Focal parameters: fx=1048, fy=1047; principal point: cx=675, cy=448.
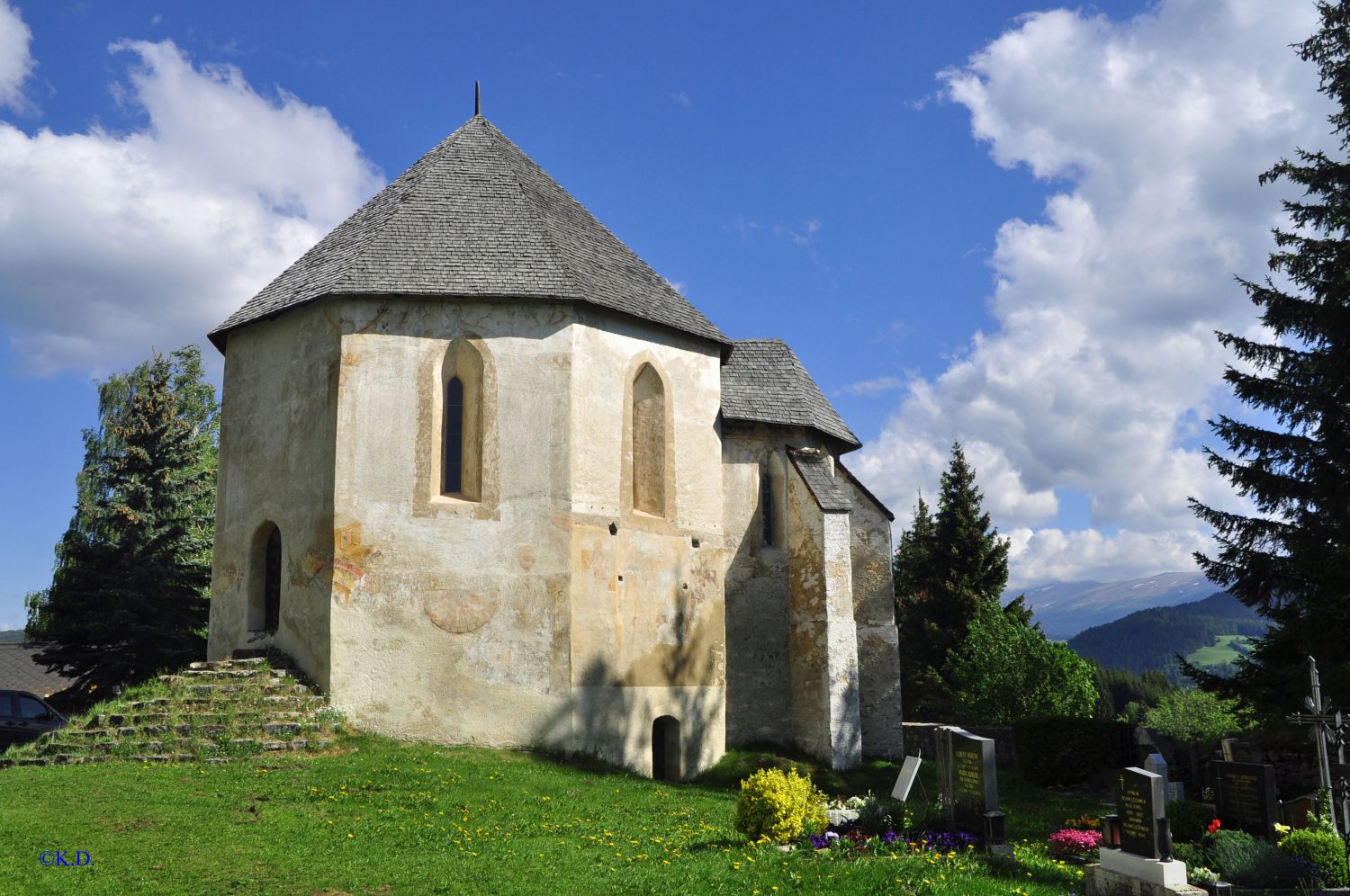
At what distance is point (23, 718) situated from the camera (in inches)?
746

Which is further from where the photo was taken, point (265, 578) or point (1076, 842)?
point (265, 578)

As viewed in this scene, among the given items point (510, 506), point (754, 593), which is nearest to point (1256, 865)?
point (510, 506)

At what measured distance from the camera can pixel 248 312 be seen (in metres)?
21.0

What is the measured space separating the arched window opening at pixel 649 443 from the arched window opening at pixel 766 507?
3.59 meters

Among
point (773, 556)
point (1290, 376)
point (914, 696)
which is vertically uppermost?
point (1290, 376)

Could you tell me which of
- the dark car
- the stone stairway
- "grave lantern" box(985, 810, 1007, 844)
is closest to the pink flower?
"grave lantern" box(985, 810, 1007, 844)

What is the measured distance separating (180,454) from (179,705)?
51.6 feet

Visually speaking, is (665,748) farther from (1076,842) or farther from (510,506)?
(1076,842)

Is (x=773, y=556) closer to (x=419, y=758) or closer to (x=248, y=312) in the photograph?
(x=419, y=758)

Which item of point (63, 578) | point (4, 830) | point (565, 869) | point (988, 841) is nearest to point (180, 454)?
point (63, 578)

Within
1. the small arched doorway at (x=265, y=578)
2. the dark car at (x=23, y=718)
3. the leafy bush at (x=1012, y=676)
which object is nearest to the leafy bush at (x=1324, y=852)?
the small arched doorway at (x=265, y=578)

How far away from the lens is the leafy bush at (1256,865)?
10719mm

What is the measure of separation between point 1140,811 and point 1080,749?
12413 mm

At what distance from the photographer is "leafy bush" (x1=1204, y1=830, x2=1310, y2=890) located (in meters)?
10.7
